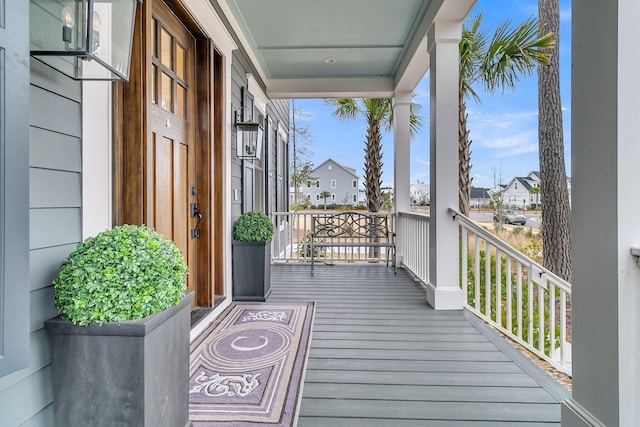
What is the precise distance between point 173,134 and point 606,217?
8.28ft

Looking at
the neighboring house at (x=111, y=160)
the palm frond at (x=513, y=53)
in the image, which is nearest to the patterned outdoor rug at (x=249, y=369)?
the neighboring house at (x=111, y=160)

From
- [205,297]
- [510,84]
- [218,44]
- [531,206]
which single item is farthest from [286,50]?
[531,206]

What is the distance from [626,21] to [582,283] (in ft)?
3.11

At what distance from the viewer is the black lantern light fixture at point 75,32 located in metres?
1.23

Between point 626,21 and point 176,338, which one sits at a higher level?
point 626,21

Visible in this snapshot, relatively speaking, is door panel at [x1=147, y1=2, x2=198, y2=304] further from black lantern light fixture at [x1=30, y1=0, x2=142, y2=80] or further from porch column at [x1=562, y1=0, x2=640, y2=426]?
porch column at [x1=562, y1=0, x2=640, y2=426]

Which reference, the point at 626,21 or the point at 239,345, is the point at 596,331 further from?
the point at 239,345

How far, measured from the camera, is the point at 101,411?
121 centimetres

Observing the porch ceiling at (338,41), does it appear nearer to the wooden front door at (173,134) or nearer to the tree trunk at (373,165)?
the wooden front door at (173,134)

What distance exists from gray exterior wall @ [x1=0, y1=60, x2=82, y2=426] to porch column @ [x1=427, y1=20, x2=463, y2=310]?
112 inches

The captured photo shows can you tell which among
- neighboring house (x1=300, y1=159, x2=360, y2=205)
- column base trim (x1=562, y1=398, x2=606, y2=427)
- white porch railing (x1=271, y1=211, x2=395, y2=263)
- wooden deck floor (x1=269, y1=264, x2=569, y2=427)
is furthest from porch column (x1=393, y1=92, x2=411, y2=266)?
neighboring house (x1=300, y1=159, x2=360, y2=205)

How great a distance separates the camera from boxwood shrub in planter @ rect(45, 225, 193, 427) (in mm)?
1195

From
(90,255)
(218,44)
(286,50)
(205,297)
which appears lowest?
(205,297)

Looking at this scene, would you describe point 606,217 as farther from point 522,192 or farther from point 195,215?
point 522,192
